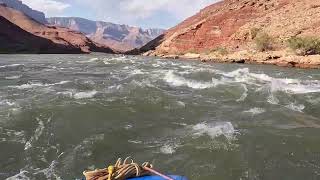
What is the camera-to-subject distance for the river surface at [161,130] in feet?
35.4

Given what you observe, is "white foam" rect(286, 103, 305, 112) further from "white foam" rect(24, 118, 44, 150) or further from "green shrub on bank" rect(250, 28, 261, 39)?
"green shrub on bank" rect(250, 28, 261, 39)

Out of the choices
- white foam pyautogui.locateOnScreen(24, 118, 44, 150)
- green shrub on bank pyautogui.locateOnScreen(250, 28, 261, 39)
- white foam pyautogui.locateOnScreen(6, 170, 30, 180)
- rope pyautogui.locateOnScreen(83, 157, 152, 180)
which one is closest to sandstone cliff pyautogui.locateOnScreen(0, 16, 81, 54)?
green shrub on bank pyautogui.locateOnScreen(250, 28, 261, 39)

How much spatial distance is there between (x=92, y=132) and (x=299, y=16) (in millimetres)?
54314

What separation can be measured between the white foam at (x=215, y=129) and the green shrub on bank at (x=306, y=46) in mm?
33954

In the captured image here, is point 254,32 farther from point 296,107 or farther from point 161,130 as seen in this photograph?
point 161,130

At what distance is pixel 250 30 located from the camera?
218 feet

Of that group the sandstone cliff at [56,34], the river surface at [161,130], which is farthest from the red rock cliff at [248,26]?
the river surface at [161,130]

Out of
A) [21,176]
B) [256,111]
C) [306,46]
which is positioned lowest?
[21,176]

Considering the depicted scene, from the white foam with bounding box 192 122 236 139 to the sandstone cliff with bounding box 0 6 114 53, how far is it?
99.1m

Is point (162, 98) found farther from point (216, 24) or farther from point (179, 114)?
point (216, 24)

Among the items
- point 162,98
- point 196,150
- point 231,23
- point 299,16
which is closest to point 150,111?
point 162,98

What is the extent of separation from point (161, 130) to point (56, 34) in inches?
4660

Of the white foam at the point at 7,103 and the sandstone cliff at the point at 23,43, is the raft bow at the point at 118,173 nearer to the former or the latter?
the white foam at the point at 7,103

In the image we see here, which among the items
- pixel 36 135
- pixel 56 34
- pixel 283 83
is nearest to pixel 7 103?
pixel 36 135
